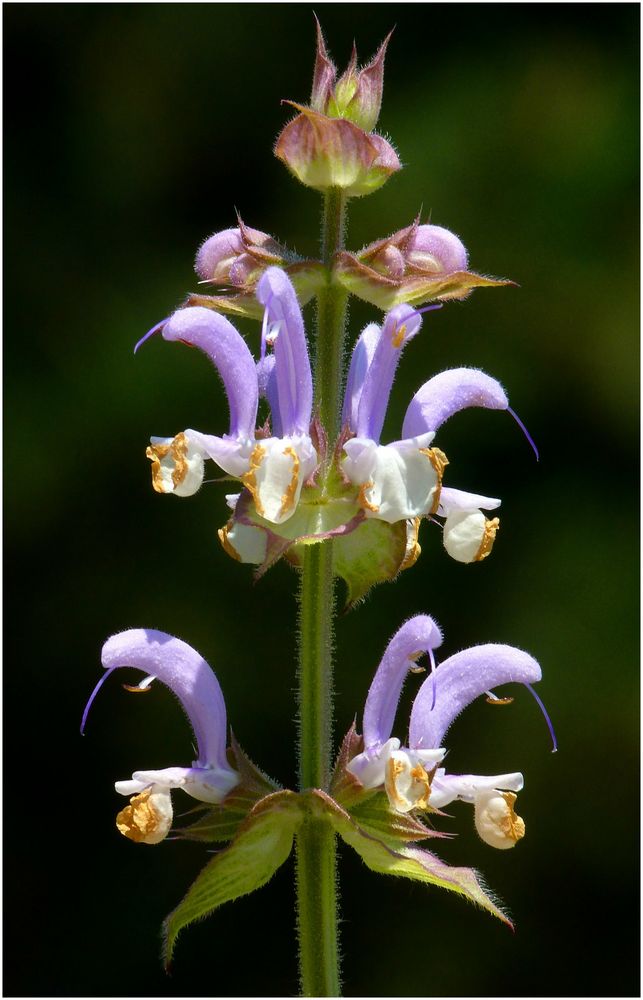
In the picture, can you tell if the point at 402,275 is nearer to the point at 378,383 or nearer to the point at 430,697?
the point at 378,383

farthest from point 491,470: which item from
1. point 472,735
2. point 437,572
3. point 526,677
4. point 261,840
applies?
point 261,840

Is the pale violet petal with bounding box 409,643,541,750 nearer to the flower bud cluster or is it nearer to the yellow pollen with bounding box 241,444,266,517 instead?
the yellow pollen with bounding box 241,444,266,517

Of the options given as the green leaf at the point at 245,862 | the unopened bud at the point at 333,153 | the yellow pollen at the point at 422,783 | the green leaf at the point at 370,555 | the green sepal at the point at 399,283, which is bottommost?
the green leaf at the point at 245,862

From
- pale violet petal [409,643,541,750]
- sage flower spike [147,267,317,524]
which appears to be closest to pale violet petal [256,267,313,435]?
sage flower spike [147,267,317,524]

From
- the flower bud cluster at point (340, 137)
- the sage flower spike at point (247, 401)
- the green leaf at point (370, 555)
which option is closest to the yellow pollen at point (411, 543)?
the green leaf at point (370, 555)

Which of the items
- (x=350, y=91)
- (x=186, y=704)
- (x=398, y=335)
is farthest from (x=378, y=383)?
(x=186, y=704)

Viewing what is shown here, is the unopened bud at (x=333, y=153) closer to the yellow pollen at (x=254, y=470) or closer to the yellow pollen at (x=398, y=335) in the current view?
the yellow pollen at (x=398, y=335)
